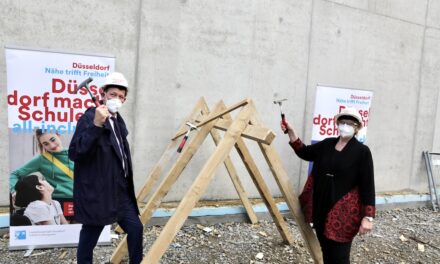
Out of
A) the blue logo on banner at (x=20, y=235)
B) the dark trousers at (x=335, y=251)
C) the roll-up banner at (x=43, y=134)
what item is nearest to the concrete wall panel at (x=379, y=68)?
the dark trousers at (x=335, y=251)

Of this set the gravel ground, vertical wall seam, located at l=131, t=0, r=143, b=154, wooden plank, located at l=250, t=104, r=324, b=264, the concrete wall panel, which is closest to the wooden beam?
the gravel ground

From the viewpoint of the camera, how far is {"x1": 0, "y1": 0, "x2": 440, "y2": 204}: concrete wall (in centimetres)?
383

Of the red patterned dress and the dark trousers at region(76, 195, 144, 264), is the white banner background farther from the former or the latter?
the dark trousers at region(76, 195, 144, 264)

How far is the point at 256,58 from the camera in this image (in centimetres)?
470

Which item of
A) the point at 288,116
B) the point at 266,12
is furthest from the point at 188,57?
the point at 288,116

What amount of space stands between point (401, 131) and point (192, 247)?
13.8 feet

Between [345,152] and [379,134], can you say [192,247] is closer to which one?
[345,152]

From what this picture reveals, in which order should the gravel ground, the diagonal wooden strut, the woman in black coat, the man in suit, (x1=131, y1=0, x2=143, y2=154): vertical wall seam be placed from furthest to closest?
the diagonal wooden strut < (x1=131, y1=0, x2=143, y2=154): vertical wall seam < the gravel ground < the woman in black coat < the man in suit

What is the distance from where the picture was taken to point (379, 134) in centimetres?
583

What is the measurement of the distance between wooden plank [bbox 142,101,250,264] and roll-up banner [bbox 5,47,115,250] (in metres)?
1.42

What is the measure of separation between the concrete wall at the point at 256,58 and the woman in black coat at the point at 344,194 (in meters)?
2.01

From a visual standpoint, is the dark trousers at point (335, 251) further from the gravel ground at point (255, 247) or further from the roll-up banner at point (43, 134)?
the roll-up banner at point (43, 134)

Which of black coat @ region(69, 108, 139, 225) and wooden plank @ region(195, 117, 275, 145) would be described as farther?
wooden plank @ region(195, 117, 275, 145)

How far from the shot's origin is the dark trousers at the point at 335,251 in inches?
106
